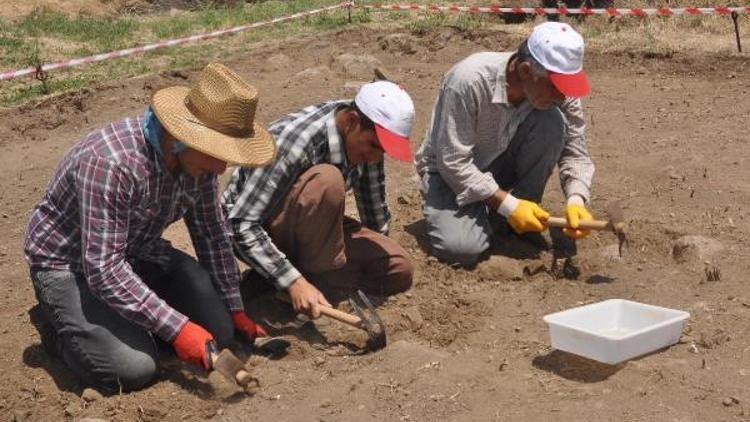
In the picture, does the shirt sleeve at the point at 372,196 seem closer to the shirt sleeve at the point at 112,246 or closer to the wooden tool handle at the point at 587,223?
the wooden tool handle at the point at 587,223

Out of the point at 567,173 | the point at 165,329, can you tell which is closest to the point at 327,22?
the point at 567,173

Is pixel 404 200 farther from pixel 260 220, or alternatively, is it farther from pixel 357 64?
pixel 357 64

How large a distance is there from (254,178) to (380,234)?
0.88 meters

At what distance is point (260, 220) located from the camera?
4164 millimetres

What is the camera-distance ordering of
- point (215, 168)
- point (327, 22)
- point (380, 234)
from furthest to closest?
1. point (327, 22)
2. point (380, 234)
3. point (215, 168)

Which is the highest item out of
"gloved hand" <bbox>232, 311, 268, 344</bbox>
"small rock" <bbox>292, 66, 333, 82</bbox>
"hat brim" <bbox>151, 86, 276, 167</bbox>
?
"hat brim" <bbox>151, 86, 276, 167</bbox>

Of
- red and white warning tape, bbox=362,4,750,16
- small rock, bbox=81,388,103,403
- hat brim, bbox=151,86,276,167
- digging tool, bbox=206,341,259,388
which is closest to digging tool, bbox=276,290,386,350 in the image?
digging tool, bbox=206,341,259,388

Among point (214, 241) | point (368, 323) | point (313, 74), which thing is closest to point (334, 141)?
point (214, 241)

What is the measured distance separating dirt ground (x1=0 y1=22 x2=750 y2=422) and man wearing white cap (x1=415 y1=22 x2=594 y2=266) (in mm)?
235

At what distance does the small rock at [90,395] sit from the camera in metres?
3.75

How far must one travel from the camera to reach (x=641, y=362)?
3.74m

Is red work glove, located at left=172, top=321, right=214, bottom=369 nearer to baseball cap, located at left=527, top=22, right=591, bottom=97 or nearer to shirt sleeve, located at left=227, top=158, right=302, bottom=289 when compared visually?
shirt sleeve, located at left=227, top=158, right=302, bottom=289

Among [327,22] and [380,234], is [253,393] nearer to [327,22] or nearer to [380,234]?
[380,234]

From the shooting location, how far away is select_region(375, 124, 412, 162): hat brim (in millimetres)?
3912
